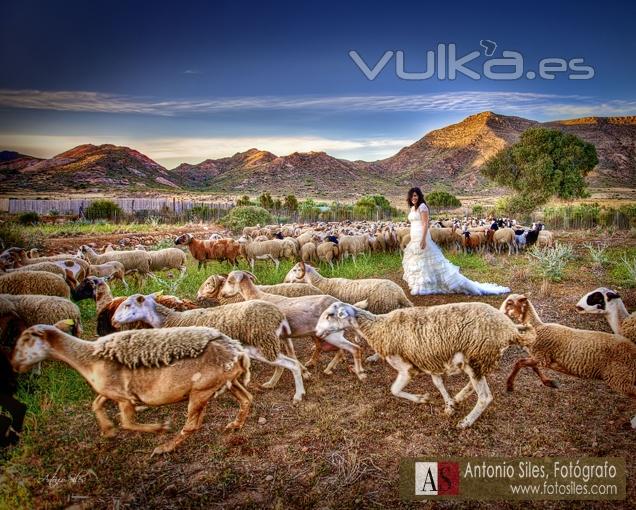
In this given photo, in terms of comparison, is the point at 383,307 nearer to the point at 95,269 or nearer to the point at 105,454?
the point at 105,454

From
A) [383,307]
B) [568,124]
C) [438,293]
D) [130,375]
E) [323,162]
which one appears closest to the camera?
[130,375]

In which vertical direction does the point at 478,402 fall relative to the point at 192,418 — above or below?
below

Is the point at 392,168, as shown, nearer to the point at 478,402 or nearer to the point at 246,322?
the point at 246,322

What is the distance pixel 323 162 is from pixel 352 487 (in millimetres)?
73802

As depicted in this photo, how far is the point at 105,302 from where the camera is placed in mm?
6797

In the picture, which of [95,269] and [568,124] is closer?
[95,269]

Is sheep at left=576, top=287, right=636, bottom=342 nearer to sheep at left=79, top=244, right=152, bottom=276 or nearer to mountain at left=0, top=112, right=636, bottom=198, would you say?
sheep at left=79, top=244, right=152, bottom=276

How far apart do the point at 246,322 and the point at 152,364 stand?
1.39 meters

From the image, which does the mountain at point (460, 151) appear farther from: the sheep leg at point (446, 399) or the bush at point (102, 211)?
the sheep leg at point (446, 399)

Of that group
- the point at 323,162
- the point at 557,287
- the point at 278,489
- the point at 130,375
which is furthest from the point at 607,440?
the point at 323,162

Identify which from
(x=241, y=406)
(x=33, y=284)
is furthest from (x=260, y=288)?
(x=33, y=284)

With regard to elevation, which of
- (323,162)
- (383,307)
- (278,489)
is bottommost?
(278,489)

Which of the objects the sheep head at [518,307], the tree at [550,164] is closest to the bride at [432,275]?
the sheep head at [518,307]

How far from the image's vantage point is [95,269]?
9.70 m
